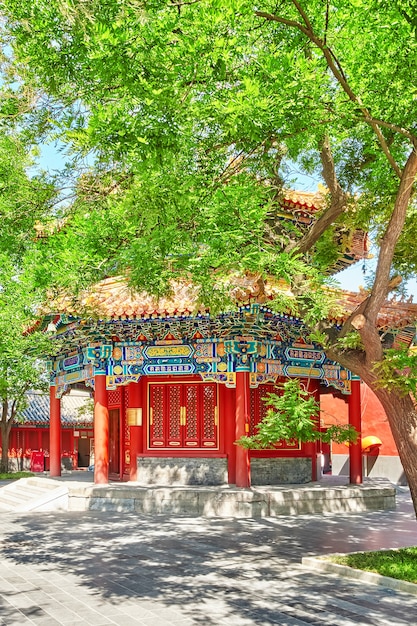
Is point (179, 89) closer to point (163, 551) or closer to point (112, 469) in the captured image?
point (163, 551)

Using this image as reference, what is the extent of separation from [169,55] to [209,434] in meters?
9.82

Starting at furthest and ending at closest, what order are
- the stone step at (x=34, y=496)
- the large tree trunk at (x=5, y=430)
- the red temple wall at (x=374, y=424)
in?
the large tree trunk at (x=5, y=430) → the red temple wall at (x=374, y=424) → the stone step at (x=34, y=496)

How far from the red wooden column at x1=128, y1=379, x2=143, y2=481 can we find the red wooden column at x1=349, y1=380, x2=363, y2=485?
4727 mm

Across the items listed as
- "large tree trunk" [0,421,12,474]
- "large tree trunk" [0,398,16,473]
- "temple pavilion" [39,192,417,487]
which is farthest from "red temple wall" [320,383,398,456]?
"large tree trunk" [0,421,12,474]

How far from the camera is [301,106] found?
21.4 ft

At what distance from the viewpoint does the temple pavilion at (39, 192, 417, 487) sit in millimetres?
13367

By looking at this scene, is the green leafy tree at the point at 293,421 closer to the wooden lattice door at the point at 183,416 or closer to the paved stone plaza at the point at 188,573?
the paved stone plaza at the point at 188,573

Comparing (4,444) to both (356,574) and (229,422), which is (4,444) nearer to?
(229,422)

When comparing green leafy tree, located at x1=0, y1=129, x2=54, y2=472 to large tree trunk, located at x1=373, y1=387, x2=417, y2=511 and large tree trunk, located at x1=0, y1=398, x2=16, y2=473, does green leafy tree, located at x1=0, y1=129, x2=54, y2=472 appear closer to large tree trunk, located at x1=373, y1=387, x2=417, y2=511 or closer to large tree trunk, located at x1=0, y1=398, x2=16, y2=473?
large tree trunk, located at x1=0, y1=398, x2=16, y2=473

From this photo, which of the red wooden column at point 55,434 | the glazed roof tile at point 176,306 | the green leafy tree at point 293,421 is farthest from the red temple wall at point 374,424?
the green leafy tree at point 293,421

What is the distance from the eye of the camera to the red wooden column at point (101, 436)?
13961mm

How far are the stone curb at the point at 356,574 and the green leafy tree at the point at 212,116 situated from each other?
1.11 meters

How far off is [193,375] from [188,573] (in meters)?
7.22

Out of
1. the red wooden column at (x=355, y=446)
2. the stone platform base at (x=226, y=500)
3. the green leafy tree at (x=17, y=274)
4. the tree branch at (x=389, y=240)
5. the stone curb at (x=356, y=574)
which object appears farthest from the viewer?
the red wooden column at (x=355, y=446)
